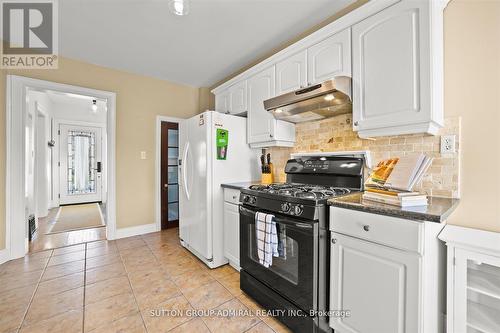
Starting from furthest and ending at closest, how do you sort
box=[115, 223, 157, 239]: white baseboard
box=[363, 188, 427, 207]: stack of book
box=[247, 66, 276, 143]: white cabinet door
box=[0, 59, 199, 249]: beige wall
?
box=[115, 223, 157, 239]: white baseboard, box=[0, 59, 199, 249]: beige wall, box=[247, 66, 276, 143]: white cabinet door, box=[363, 188, 427, 207]: stack of book

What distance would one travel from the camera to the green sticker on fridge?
2.43 m

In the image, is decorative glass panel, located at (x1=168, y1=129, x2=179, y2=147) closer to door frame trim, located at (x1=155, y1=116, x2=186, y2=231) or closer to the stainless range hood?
door frame trim, located at (x1=155, y1=116, x2=186, y2=231)

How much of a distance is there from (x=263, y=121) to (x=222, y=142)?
0.51 metres

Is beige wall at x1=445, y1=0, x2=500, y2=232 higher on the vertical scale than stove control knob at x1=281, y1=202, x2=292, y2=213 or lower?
higher

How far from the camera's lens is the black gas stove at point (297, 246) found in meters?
1.39

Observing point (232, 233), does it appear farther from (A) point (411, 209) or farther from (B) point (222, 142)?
(A) point (411, 209)

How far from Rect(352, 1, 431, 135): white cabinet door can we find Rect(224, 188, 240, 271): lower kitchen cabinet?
133cm

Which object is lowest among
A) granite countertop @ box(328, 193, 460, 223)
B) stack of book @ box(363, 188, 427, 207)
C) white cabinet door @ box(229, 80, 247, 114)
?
granite countertop @ box(328, 193, 460, 223)

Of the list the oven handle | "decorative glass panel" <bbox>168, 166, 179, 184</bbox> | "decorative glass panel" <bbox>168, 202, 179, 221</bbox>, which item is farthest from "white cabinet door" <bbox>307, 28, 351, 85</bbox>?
"decorative glass panel" <bbox>168, 202, 179, 221</bbox>

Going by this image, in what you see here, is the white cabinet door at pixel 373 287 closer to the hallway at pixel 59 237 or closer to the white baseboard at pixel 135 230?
the white baseboard at pixel 135 230

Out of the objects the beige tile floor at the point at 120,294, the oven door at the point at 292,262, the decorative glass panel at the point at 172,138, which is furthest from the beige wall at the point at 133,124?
the oven door at the point at 292,262

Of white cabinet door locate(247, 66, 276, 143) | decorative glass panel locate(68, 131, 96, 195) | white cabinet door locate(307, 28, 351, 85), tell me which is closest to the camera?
white cabinet door locate(307, 28, 351, 85)

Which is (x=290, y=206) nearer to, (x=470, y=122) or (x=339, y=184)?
(x=339, y=184)

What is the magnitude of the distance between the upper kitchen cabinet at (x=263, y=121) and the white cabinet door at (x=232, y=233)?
80 centimetres
